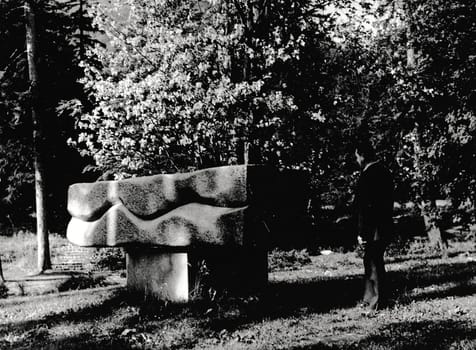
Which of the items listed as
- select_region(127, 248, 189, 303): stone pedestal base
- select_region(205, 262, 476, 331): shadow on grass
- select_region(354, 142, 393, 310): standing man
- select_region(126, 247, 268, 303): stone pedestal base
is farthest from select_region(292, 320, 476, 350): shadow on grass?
select_region(127, 248, 189, 303): stone pedestal base

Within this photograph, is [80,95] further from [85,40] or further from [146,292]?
[146,292]

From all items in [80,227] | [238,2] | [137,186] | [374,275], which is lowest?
[374,275]

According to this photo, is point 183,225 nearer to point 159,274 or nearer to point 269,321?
point 159,274

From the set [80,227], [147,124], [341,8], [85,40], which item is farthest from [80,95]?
[80,227]

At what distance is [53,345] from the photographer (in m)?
5.98

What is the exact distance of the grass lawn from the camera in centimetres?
558

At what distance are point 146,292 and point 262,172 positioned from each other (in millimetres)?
2525

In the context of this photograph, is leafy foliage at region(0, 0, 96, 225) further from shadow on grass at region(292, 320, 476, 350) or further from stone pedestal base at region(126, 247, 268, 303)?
shadow on grass at region(292, 320, 476, 350)

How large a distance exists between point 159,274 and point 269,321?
194 centimetres

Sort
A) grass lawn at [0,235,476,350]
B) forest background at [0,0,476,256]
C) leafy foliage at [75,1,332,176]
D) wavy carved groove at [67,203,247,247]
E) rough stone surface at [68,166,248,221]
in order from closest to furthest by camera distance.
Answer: grass lawn at [0,235,476,350] → wavy carved groove at [67,203,247,247] → rough stone surface at [68,166,248,221] → forest background at [0,0,476,256] → leafy foliage at [75,1,332,176]

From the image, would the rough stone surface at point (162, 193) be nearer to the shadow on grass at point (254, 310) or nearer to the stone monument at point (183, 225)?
the stone monument at point (183, 225)

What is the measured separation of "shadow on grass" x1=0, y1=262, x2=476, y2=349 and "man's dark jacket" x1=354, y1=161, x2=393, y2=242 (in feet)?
3.53

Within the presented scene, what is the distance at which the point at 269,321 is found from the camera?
6344mm

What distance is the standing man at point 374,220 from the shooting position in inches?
266
